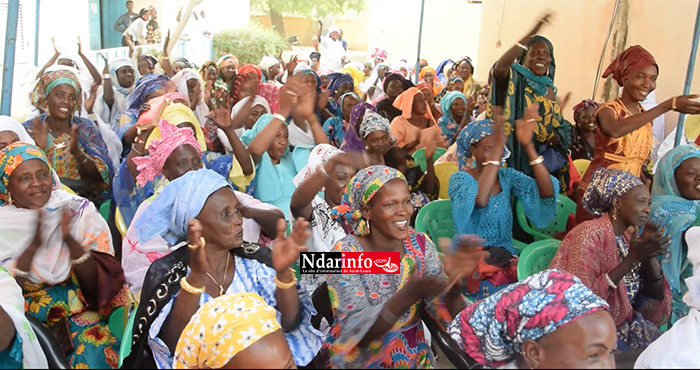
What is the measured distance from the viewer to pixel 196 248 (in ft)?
7.00

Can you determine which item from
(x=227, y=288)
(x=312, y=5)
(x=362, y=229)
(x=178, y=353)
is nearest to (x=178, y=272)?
(x=227, y=288)

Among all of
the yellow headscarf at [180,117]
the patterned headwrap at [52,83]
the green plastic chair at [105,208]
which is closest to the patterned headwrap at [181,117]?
the yellow headscarf at [180,117]

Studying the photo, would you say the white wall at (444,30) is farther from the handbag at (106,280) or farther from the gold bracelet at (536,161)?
the handbag at (106,280)

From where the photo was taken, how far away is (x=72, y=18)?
438 inches

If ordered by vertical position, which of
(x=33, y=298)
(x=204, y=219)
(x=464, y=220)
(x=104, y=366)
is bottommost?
(x=104, y=366)

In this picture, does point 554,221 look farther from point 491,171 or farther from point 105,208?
point 105,208

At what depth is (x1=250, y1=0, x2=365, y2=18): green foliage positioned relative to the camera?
19266 millimetres

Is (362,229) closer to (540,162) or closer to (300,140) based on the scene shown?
(540,162)

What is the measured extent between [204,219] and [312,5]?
1831cm

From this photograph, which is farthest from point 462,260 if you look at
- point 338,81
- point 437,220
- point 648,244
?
point 338,81

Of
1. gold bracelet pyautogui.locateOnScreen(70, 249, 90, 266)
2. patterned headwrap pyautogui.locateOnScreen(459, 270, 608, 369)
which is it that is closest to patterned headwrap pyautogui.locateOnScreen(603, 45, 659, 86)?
patterned headwrap pyautogui.locateOnScreen(459, 270, 608, 369)

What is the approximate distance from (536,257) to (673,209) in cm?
85

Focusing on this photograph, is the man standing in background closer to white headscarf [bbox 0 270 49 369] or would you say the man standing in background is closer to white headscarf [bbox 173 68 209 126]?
white headscarf [bbox 173 68 209 126]

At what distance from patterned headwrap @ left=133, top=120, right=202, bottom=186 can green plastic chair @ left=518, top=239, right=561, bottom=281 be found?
1789mm
